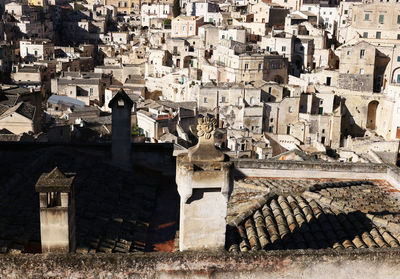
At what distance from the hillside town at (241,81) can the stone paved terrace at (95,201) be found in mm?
Answer: 18004

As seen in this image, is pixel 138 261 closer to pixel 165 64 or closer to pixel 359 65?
pixel 359 65

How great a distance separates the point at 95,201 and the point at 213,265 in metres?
3.45

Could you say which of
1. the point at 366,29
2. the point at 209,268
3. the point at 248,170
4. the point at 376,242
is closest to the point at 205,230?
the point at 209,268

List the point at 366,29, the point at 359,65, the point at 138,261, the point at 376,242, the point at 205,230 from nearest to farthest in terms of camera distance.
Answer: the point at 138,261 → the point at 205,230 → the point at 376,242 → the point at 359,65 → the point at 366,29

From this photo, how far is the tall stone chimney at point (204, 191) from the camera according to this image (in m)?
5.77

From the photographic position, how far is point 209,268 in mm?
5387

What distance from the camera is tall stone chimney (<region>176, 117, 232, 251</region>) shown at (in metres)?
5.77

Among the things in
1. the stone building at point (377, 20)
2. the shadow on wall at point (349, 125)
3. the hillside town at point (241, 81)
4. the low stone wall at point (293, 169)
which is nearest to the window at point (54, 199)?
the low stone wall at point (293, 169)

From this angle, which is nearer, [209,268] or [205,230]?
[209,268]

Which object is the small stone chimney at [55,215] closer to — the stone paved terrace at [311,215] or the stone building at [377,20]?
the stone paved terrace at [311,215]

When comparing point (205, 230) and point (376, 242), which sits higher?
point (205, 230)

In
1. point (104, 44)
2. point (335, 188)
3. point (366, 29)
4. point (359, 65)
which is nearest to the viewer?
point (335, 188)

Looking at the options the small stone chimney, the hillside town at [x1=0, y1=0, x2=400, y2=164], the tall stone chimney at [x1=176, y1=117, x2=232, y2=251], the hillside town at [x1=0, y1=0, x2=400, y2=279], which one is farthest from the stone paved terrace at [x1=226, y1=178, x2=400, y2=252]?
the hillside town at [x1=0, y1=0, x2=400, y2=164]

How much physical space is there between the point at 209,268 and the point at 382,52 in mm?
50622
